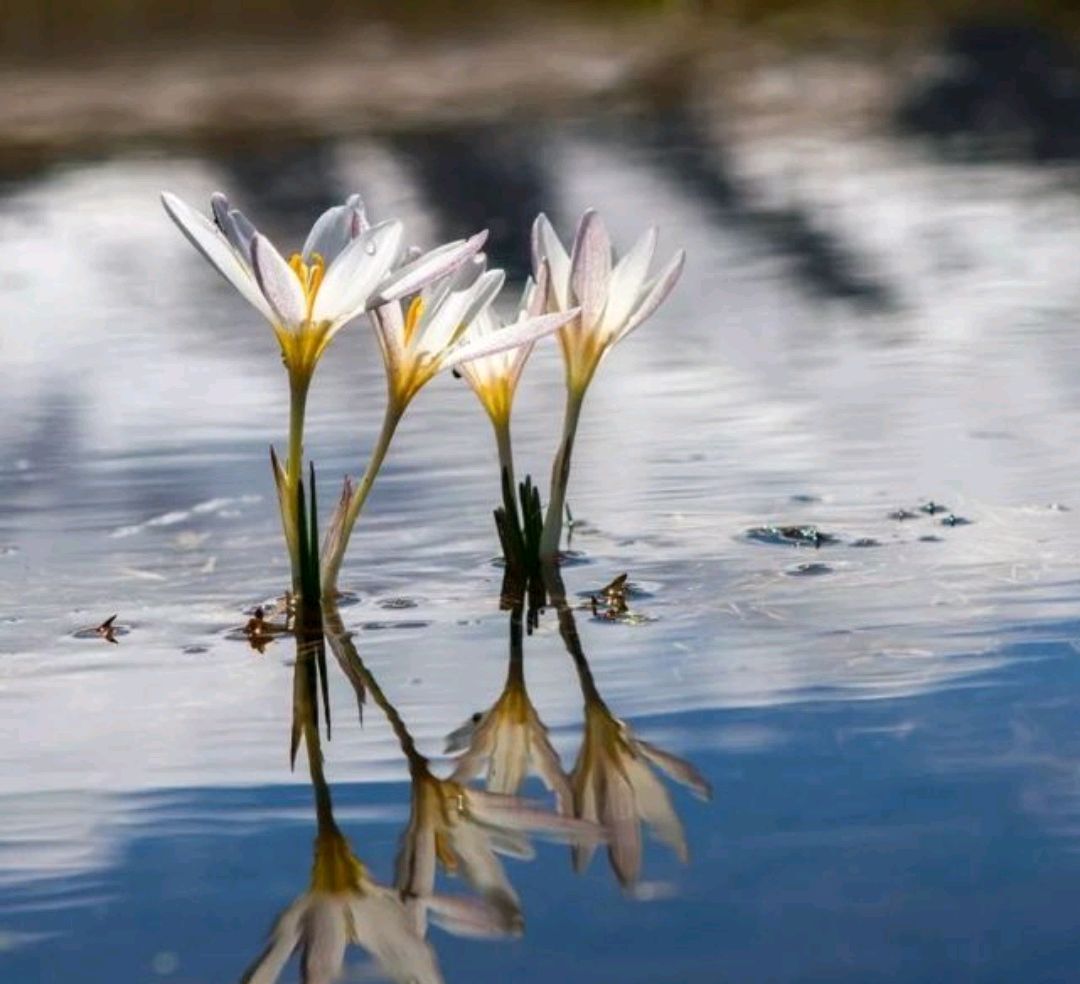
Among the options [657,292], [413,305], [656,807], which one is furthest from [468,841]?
[657,292]

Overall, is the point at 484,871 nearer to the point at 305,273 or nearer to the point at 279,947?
the point at 279,947

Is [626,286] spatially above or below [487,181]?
below

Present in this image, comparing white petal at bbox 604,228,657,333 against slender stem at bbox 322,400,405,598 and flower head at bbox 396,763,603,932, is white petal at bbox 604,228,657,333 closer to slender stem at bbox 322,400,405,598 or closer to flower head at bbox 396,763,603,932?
slender stem at bbox 322,400,405,598

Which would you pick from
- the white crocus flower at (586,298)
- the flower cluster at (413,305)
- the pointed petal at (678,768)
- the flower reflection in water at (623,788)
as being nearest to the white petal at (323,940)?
the flower reflection in water at (623,788)

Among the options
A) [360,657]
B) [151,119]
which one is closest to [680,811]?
[360,657]

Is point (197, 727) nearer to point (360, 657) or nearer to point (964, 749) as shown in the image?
point (360, 657)

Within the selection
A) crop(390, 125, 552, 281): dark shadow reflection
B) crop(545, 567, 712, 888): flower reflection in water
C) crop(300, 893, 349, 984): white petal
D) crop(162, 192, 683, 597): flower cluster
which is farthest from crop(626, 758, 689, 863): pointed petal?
crop(390, 125, 552, 281): dark shadow reflection
